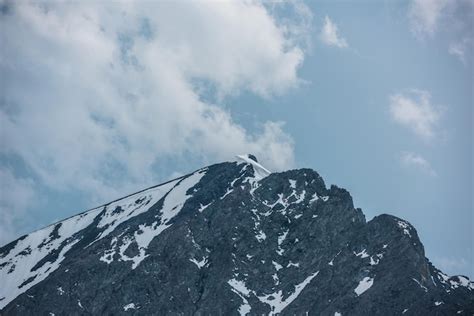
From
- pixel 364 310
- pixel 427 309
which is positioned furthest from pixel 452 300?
pixel 364 310

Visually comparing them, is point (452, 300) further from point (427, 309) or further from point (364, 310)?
point (364, 310)

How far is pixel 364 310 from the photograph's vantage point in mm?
199875

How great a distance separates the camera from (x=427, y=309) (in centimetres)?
19088

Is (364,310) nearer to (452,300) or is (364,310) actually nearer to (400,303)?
A: (400,303)

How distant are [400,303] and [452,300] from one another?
1344 cm

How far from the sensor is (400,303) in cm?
19850

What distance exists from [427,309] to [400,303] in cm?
926

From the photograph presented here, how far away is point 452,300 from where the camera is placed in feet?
641

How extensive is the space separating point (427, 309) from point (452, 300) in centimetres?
915

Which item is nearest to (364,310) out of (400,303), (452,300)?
(400,303)
